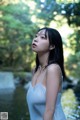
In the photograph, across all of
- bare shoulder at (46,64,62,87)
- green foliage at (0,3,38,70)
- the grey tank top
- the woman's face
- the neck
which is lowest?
green foliage at (0,3,38,70)

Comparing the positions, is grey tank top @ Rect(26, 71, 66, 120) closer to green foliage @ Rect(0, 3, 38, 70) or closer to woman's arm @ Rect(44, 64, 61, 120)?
woman's arm @ Rect(44, 64, 61, 120)

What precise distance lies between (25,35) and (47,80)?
14.7 metres

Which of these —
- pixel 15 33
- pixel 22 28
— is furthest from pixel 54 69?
pixel 15 33

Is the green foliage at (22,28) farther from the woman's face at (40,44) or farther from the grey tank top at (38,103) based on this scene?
the grey tank top at (38,103)

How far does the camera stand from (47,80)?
65.1 inches

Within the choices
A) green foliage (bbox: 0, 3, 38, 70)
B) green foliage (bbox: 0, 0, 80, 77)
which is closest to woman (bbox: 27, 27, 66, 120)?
green foliage (bbox: 0, 0, 80, 77)

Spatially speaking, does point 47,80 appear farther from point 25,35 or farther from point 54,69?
point 25,35

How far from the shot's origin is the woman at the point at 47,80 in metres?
1.63

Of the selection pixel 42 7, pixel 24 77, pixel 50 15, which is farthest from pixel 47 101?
pixel 24 77

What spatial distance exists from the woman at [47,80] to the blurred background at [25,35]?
4263 millimetres

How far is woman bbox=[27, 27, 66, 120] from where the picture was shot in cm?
163

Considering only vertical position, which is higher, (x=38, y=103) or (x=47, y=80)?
(x=47, y=80)

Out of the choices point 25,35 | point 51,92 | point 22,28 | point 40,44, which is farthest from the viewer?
point 25,35

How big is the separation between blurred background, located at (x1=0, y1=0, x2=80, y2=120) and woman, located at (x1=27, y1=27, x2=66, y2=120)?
4263 mm
